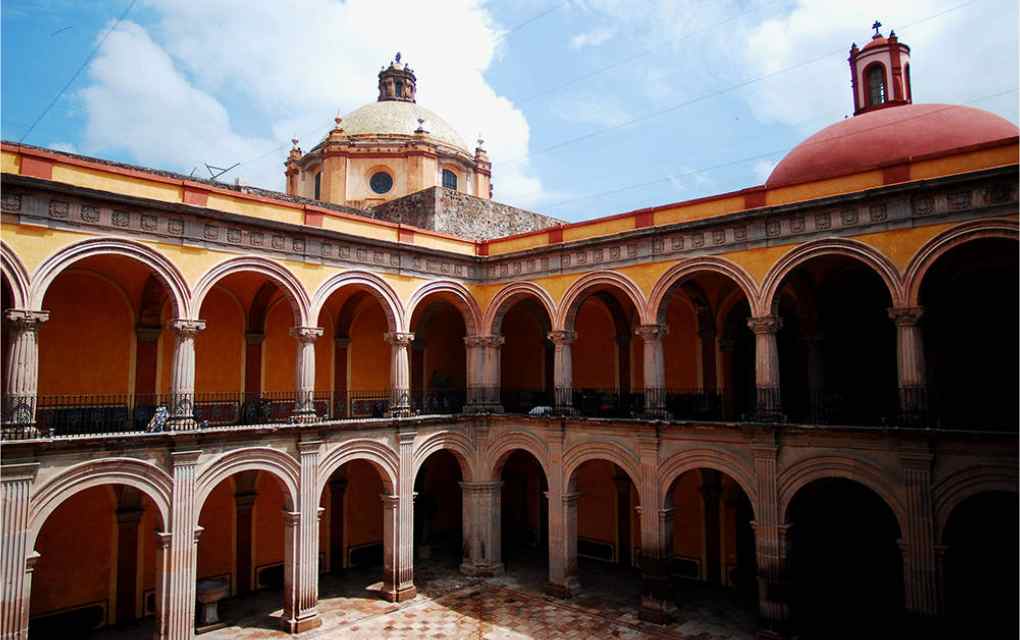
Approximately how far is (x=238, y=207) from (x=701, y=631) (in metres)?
12.2

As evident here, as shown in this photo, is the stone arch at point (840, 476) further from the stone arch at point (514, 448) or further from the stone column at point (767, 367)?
→ the stone arch at point (514, 448)

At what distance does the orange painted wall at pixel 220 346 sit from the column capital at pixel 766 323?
1121 centimetres

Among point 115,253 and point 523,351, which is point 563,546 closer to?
point 523,351

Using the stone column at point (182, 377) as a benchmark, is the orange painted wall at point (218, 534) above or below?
below

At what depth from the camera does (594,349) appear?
18688 mm

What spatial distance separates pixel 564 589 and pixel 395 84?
20634mm

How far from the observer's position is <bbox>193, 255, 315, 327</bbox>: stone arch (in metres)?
12.6

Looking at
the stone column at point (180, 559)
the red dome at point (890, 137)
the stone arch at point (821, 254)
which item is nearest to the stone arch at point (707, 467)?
the stone arch at point (821, 254)

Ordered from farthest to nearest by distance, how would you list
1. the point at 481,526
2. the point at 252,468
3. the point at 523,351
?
the point at 523,351 < the point at 481,526 < the point at 252,468

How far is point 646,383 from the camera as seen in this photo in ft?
47.3

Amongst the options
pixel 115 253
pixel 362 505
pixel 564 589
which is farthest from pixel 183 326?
pixel 564 589

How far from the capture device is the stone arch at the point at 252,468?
40.7 ft

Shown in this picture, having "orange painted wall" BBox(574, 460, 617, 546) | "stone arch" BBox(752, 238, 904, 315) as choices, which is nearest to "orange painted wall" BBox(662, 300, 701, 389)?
"orange painted wall" BBox(574, 460, 617, 546)

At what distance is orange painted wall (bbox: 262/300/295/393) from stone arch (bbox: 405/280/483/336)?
295cm
